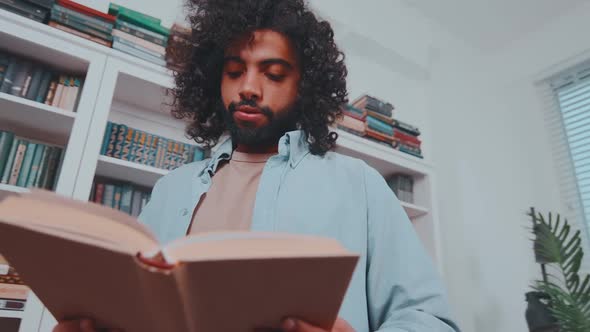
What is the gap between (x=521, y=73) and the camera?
2873mm

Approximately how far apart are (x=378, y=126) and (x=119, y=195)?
4.19 ft

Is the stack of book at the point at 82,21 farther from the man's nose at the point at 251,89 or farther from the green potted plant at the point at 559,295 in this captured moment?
the green potted plant at the point at 559,295

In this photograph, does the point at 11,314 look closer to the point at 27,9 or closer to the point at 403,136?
the point at 27,9

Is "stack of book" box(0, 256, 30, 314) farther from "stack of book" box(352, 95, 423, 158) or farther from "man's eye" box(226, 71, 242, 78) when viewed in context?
"stack of book" box(352, 95, 423, 158)

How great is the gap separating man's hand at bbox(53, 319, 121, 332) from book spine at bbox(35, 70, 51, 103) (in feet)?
3.63

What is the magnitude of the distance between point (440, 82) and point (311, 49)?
1.94 metres

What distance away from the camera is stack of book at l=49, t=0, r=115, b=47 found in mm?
1320

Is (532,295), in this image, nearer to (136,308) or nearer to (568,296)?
(568,296)

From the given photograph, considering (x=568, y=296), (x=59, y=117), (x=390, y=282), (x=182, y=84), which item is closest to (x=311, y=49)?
(x=182, y=84)

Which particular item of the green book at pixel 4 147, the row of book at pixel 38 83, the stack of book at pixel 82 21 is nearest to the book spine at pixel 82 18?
the stack of book at pixel 82 21

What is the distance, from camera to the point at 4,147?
1.21 meters

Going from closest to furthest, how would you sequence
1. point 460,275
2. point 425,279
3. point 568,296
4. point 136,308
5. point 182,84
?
point 136,308, point 425,279, point 182,84, point 568,296, point 460,275

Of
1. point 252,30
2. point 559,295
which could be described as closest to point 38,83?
point 252,30

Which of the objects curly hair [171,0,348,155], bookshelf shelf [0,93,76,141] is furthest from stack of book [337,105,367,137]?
bookshelf shelf [0,93,76,141]
